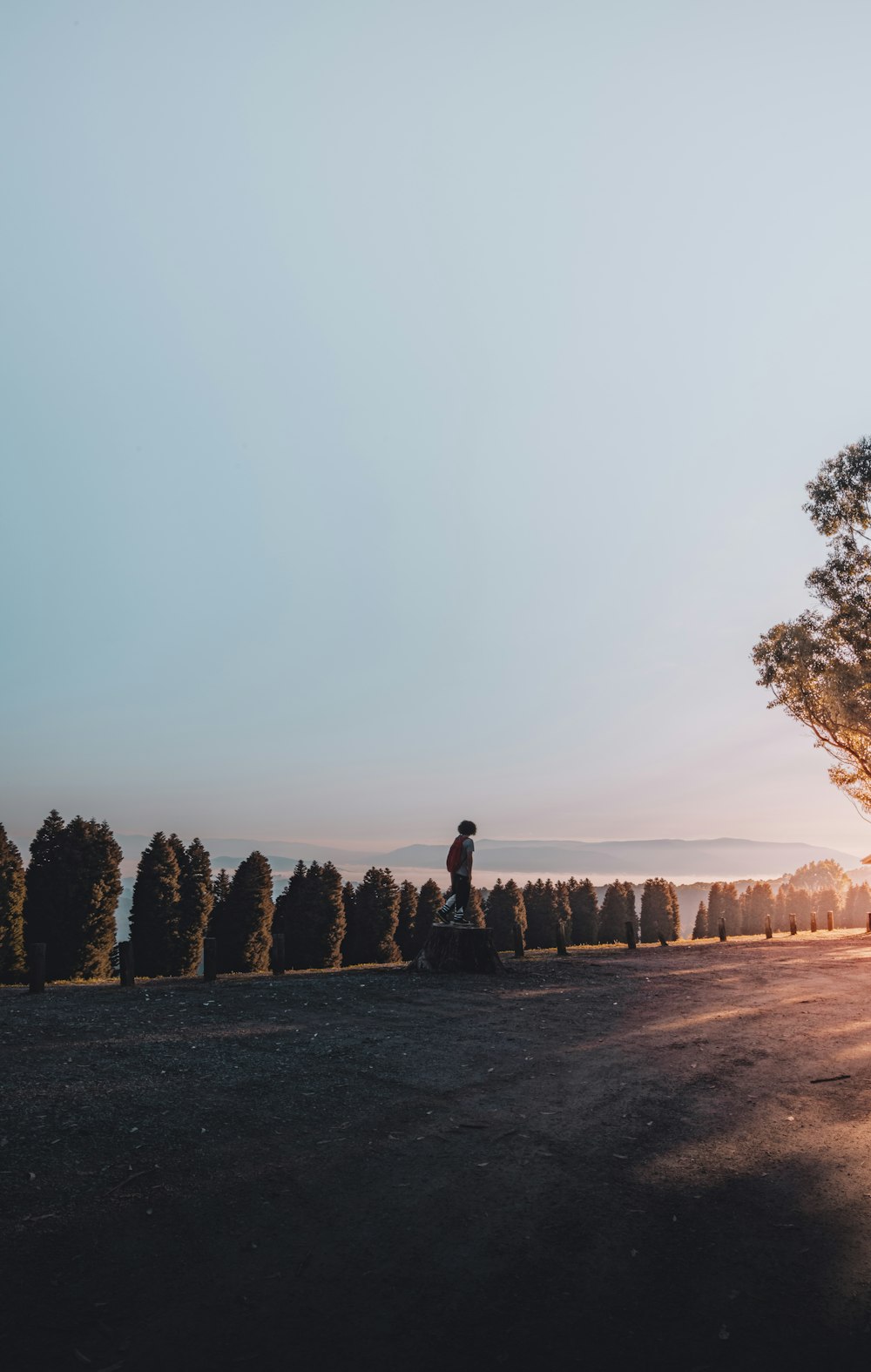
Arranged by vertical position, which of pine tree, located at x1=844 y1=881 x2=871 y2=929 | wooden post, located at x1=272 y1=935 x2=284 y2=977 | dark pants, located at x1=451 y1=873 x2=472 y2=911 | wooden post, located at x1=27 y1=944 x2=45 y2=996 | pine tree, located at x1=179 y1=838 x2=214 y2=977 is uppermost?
dark pants, located at x1=451 y1=873 x2=472 y2=911

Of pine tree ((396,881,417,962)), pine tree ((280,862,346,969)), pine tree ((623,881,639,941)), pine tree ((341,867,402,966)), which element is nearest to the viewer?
pine tree ((280,862,346,969))

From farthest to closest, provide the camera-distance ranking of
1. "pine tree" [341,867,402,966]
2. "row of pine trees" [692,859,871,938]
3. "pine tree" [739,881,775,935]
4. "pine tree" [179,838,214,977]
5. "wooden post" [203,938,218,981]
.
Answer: "pine tree" [739,881,775,935]
"row of pine trees" [692,859,871,938]
"pine tree" [341,867,402,966]
"pine tree" [179,838,214,977]
"wooden post" [203,938,218,981]

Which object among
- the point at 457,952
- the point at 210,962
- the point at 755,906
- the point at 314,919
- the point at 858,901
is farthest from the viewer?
the point at 858,901

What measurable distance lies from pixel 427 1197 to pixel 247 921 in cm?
3714

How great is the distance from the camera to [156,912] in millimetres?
35719

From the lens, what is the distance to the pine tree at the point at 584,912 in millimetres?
71312

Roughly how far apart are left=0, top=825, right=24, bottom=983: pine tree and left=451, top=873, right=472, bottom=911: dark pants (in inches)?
871

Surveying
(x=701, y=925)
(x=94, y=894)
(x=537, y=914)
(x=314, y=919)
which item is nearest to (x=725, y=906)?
(x=701, y=925)

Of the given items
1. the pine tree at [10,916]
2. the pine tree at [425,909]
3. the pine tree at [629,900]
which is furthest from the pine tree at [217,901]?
the pine tree at [629,900]

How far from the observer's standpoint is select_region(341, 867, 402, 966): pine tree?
45281 millimetres

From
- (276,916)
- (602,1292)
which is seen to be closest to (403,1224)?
(602,1292)

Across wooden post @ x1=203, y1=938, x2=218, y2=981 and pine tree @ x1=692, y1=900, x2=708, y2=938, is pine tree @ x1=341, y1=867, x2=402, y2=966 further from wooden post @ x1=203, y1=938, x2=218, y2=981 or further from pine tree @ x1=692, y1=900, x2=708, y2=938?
pine tree @ x1=692, y1=900, x2=708, y2=938

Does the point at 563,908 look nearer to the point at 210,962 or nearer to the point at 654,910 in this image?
the point at 654,910

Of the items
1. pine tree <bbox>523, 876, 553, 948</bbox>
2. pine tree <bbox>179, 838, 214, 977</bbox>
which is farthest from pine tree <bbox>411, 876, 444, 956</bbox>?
pine tree <bbox>179, 838, 214, 977</bbox>
